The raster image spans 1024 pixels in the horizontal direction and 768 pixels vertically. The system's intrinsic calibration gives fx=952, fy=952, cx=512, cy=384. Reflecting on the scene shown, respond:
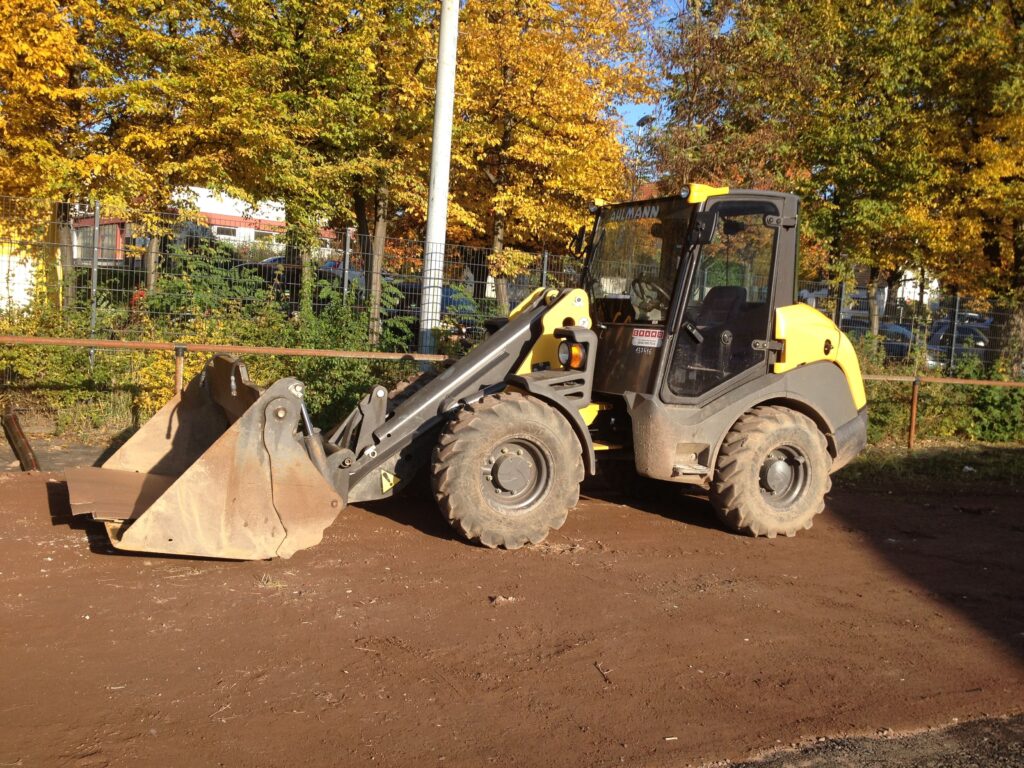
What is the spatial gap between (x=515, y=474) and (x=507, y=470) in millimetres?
67

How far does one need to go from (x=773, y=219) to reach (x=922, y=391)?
23.4ft

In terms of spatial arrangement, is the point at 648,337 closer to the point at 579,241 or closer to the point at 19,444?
the point at 579,241

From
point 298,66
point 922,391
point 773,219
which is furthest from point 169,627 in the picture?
point 298,66

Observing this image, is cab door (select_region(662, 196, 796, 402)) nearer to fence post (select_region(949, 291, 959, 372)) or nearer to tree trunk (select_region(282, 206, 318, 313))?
tree trunk (select_region(282, 206, 318, 313))

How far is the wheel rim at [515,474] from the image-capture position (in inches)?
260

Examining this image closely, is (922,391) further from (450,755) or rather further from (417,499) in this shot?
(450,755)

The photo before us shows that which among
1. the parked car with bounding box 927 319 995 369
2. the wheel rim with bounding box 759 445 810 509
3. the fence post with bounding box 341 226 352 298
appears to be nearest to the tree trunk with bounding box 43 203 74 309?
the fence post with bounding box 341 226 352 298

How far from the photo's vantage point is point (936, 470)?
11.2 metres

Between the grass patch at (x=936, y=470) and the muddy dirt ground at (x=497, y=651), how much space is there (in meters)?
2.91

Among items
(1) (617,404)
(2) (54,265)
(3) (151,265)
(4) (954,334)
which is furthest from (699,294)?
(4) (954,334)

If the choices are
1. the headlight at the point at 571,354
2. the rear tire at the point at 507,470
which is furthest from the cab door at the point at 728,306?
the rear tire at the point at 507,470

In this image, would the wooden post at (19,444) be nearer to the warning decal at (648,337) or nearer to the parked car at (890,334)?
the warning decal at (648,337)

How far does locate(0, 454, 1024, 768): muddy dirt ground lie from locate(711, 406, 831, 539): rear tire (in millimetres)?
240

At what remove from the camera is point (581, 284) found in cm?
802
